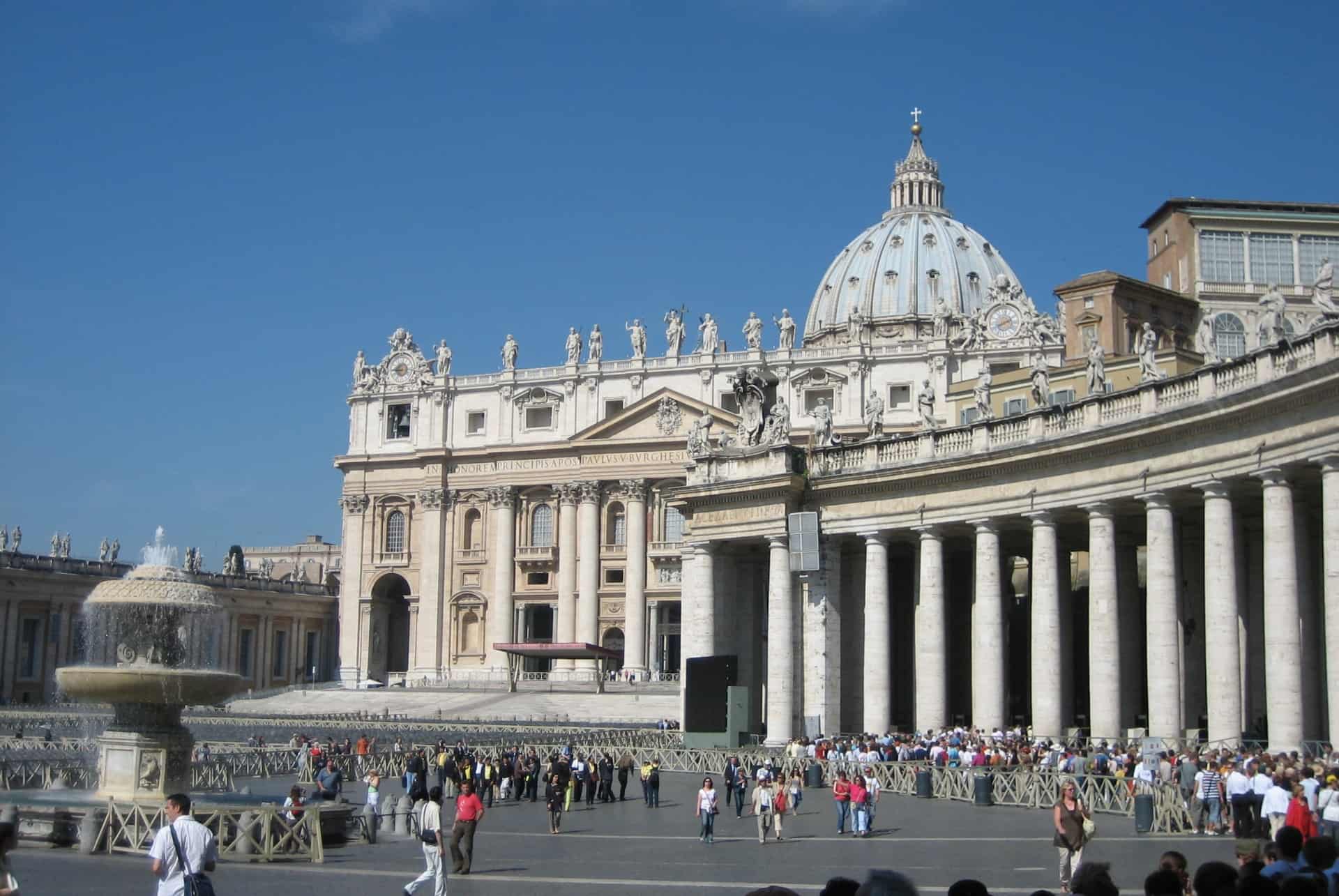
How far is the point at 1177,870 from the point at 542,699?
237ft

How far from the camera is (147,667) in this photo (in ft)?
85.1

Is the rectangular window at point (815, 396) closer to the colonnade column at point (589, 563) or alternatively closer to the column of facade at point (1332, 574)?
the colonnade column at point (589, 563)

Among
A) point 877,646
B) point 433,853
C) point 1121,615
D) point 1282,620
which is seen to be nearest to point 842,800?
point 1282,620

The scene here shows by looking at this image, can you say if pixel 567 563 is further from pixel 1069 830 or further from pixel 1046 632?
pixel 1069 830

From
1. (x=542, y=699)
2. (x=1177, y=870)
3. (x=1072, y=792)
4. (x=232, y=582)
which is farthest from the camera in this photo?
(x=232, y=582)

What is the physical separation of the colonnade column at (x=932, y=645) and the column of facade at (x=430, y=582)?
7322 centimetres

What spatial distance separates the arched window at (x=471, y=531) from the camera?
363ft

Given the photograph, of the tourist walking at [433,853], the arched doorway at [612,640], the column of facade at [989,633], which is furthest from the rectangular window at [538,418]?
the tourist walking at [433,853]

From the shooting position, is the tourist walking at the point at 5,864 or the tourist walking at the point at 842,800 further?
the tourist walking at the point at 842,800

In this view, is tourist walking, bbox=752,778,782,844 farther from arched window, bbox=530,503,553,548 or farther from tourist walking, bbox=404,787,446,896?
arched window, bbox=530,503,553,548

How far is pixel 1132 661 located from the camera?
38156mm

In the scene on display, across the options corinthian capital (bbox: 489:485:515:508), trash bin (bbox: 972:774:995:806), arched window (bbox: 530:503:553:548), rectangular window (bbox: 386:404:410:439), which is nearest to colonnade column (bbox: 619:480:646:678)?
arched window (bbox: 530:503:553:548)

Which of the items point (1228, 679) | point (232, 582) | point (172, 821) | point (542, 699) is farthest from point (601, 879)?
point (232, 582)

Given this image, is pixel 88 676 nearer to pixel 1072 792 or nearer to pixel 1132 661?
pixel 1072 792
